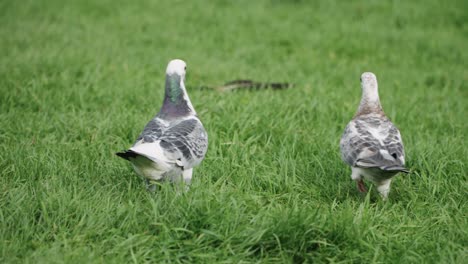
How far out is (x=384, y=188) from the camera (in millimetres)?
3602

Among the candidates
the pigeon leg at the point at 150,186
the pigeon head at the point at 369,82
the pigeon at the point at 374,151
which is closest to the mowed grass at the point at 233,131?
the pigeon leg at the point at 150,186

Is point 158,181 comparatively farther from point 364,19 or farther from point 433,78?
point 364,19

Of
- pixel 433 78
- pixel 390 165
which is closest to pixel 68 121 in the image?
pixel 390 165

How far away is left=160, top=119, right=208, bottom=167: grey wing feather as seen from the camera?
3.29 meters

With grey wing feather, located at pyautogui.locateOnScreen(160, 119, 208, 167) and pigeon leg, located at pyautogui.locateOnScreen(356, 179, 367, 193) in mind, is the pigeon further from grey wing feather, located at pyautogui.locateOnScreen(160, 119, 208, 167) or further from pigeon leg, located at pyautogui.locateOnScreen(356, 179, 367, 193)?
grey wing feather, located at pyautogui.locateOnScreen(160, 119, 208, 167)

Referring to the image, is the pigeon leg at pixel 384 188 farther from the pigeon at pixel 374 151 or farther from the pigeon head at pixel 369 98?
the pigeon head at pixel 369 98

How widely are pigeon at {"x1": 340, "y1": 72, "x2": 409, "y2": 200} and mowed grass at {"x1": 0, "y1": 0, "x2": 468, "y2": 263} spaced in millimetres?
A: 185

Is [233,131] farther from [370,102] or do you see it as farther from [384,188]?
[384,188]

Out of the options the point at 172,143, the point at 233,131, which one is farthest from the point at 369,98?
the point at 172,143

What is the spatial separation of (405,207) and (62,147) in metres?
2.74

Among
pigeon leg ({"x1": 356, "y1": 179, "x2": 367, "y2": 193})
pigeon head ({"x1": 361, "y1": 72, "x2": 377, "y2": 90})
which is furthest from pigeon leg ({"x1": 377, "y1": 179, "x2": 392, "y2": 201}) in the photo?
pigeon head ({"x1": 361, "y1": 72, "x2": 377, "y2": 90})

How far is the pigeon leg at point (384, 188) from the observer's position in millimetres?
3559

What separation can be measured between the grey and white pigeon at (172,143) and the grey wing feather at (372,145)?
1.04m

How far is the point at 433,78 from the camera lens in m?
7.04
